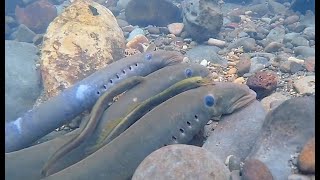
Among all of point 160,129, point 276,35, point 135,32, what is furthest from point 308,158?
point 135,32

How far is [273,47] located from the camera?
7.38 m

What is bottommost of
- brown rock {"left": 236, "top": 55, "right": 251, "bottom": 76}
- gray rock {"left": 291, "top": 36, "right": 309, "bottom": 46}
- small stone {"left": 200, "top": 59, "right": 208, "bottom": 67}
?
small stone {"left": 200, "top": 59, "right": 208, "bottom": 67}

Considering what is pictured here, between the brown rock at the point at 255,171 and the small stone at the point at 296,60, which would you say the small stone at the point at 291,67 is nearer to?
the small stone at the point at 296,60

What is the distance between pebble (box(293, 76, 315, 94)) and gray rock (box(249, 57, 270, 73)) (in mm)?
976

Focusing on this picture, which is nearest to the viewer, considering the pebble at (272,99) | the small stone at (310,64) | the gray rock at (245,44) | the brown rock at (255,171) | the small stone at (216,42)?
the brown rock at (255,171)

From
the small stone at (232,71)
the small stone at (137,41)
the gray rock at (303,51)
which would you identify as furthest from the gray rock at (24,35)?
the gray rock at (303,51)

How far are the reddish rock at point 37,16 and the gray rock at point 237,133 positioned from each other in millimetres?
7141

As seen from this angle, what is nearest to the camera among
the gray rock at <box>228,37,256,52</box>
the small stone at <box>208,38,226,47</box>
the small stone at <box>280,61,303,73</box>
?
the small stone at <box>280,61,303,73</box>

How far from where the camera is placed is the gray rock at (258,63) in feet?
20.6

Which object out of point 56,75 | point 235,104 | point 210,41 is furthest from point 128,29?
point 235,104

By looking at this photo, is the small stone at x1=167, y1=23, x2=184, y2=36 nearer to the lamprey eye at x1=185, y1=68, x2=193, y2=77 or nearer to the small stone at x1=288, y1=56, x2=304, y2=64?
the small stone at x1=288, y1=56, x2=304, y2=64

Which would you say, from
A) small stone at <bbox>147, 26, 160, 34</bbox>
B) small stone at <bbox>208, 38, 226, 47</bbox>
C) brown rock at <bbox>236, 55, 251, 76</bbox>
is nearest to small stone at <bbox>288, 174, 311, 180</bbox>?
brown rock at <bbox>236, 55, 251, 76</bbox>

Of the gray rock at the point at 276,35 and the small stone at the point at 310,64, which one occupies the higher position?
the small stone at the point at 310,64

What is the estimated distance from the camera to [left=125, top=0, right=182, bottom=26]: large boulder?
972cm
